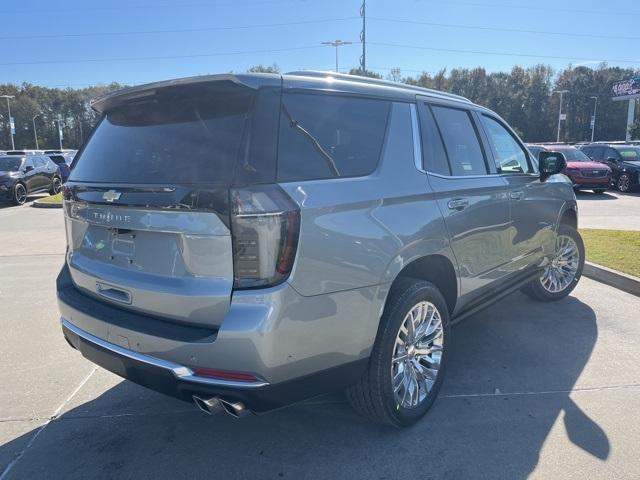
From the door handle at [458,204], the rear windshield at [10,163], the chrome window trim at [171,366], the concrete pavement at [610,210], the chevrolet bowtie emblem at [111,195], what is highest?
the chevrolet bowtie emblem at [111,195]

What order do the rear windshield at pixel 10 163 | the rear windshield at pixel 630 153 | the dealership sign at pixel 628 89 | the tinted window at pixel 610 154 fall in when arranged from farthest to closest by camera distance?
1. the dealership sign at pixel 628 89
2. the tinted window at pixel 610 154
3. the rear windshield at pixel 630 153
4. the rear windshield at pixel 10 163

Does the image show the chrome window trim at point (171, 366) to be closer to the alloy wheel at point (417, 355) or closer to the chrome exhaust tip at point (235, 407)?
the chrome exhaust tip at point (235, 407)

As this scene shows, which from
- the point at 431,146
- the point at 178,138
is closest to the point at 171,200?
the point at 178,138

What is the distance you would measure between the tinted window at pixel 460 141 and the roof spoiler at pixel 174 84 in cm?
151

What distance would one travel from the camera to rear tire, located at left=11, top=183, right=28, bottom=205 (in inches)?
679

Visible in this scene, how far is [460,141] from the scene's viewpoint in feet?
12.2

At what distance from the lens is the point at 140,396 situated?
11.7ft

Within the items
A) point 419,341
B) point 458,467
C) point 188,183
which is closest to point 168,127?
point 188,183

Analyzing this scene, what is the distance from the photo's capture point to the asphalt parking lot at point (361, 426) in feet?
8.99

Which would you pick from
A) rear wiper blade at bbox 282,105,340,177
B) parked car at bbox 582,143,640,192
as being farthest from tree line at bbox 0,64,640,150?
rear wiper blade at bbox 282,105,340,177

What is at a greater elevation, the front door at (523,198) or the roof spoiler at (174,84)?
the roof spoiler at (174,84)

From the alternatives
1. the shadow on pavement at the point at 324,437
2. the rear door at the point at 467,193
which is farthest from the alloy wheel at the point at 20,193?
the rear door at the point at 467,193

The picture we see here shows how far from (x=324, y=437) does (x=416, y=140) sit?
1900 mm

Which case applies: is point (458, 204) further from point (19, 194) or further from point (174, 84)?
point (19, 194)
